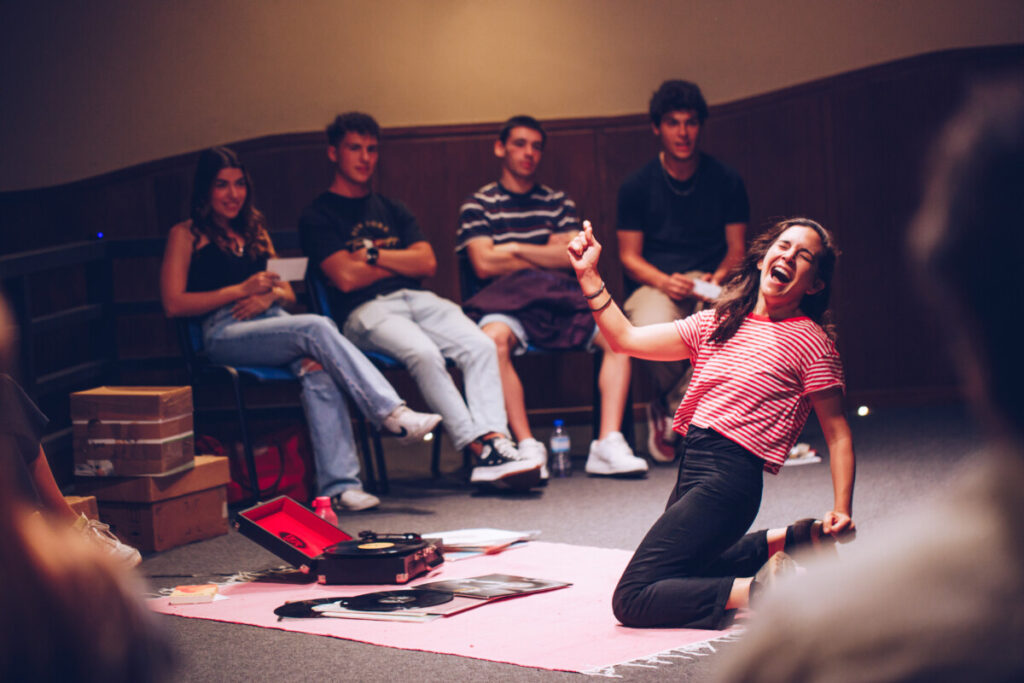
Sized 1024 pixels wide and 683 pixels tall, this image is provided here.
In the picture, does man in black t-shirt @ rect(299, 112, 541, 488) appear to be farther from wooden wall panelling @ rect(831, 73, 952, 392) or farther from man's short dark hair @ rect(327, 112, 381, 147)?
wooden wall panelling @ rect(831, 73, 952, 392)

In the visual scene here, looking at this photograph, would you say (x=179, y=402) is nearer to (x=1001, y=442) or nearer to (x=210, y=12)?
(x=210, y=12)

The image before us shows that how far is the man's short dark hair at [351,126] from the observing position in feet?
14.9

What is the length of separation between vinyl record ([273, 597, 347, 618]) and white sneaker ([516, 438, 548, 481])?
1361 mm

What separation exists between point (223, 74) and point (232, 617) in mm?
3418

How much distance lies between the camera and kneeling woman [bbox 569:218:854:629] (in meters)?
2.56

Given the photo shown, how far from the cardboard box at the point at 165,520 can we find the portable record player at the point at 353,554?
46 centimetres

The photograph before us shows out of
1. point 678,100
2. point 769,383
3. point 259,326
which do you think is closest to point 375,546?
point 769,383

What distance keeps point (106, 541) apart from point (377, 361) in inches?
56.8

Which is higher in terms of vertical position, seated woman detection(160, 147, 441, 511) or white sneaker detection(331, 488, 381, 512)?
seated woman detection(160, 147, 441, 511)

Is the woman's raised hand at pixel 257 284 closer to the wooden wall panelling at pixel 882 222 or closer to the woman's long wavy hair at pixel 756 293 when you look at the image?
the woman's long wavy hair at pixel 756 293

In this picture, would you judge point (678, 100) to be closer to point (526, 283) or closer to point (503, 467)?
point (526, 283)

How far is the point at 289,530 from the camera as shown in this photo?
3367mm

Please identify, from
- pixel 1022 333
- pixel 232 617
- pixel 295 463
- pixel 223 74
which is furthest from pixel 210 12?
pixel 1022 333

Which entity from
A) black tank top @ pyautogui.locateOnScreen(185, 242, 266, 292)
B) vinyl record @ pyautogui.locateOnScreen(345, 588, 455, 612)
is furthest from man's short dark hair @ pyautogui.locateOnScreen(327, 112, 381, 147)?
vinyl record @ pyautogui.locateOnScreen(345, 588, 455, 612)
